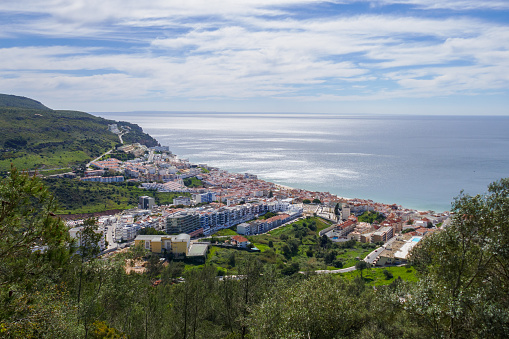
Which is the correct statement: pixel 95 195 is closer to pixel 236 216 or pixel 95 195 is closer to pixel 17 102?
pixel 236 216

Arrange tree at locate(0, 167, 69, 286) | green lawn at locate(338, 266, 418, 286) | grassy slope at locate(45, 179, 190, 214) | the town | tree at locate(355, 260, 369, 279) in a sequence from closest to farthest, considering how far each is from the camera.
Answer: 1. tree at locate(0, 167, 69, 286)
2. green lawn at locate(338, 266, 418, 286)
3. tree at locate(355, 260, 369, 279)
4. the town
5. grassy slope at locate(45, 179, 190, 214)

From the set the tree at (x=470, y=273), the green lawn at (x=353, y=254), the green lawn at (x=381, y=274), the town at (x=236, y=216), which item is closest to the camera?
the tree at (x=470, y=273)

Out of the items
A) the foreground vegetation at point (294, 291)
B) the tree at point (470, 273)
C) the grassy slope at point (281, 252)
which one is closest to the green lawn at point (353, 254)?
the grassy slope at point (281, 252)

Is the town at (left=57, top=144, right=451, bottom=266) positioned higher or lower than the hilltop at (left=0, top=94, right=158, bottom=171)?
lower

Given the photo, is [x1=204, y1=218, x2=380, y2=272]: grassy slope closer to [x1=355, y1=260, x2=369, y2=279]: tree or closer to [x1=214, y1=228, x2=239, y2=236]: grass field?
[x1=355, y1=260, x2=369, y2=279]: tree

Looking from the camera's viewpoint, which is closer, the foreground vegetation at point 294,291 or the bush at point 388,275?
the foreground vegetation at point 294,291

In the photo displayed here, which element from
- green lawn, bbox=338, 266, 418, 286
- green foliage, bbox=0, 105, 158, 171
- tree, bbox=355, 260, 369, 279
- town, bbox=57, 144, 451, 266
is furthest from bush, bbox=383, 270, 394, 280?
green foliage, bbox=0, 105, 158, 171

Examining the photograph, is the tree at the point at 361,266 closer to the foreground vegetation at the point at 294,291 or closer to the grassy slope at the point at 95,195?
the foreground vegetation at the point at 294,291
